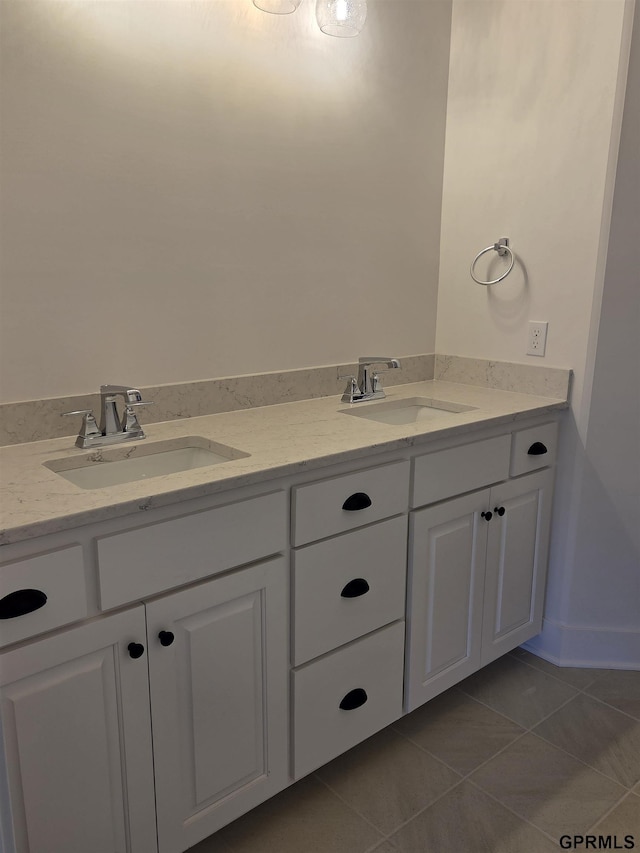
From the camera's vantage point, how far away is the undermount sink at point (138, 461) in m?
1.46

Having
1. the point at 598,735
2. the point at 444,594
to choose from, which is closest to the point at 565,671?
the point at 598,735

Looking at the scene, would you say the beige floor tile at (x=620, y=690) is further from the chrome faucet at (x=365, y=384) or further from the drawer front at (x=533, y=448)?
the chrome faucet at (x=365, y=384)

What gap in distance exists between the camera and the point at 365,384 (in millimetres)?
2100

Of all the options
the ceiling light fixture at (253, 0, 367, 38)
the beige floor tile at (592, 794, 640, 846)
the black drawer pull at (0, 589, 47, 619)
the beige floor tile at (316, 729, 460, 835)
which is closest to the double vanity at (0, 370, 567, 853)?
the black drawer pull at (0, 589, 47, 619)

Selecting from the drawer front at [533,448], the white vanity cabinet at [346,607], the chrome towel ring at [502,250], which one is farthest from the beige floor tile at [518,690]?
the chrome towel ring at [502,250]

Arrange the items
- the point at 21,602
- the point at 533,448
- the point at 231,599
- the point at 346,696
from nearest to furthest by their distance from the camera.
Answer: the point at 21,602 → the point at 231,599 → the point at 346,696 → the point at 533,448

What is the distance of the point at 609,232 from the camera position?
1.93 m

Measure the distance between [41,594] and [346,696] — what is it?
849 millimetres

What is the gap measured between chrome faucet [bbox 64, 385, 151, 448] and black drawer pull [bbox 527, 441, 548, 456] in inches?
45.2

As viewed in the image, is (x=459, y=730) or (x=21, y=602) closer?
(x=21, y=602)

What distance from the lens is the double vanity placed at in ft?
3.69

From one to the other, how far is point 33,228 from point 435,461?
→ 3.66 ft

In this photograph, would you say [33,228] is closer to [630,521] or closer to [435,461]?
[435,461]

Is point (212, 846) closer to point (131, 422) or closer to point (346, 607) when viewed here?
point (346, 607)
